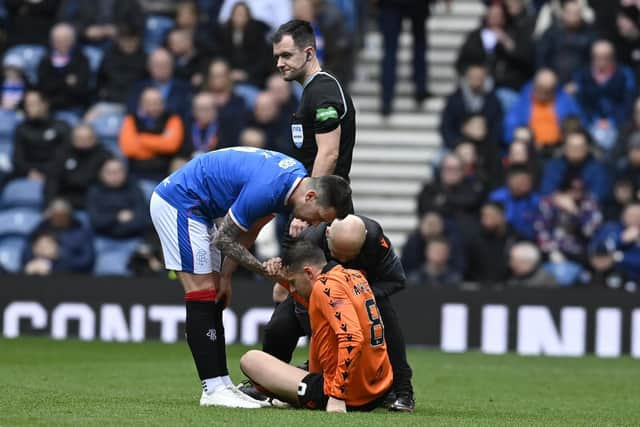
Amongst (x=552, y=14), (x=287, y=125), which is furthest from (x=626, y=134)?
(x=287, y=125)

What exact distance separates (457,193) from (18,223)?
204 inches

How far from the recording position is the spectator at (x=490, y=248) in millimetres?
16422

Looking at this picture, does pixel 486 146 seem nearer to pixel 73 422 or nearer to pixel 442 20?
pixel 442 20

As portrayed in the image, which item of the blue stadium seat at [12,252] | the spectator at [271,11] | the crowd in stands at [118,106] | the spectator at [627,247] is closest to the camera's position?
the spectator at [627,247]

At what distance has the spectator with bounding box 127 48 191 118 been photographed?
61.6 ft

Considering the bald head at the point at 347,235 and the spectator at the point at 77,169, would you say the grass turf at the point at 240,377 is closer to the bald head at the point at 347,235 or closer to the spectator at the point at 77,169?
the bald head at the point at 347,235

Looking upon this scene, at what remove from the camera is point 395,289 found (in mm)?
9508

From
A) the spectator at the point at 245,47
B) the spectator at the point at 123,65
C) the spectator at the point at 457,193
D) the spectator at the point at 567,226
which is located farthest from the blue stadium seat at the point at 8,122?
the spectator at the point at 567,226

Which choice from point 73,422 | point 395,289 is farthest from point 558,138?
point 73,422

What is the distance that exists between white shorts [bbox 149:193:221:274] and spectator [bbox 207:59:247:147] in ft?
29.2

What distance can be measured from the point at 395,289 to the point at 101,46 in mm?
11462

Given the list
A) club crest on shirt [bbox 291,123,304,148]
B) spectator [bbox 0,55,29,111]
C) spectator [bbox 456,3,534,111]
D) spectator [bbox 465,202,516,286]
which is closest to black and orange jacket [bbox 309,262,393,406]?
club crest on shirt [bbox 291,123,304,148]

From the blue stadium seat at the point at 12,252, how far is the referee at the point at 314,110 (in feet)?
28.0

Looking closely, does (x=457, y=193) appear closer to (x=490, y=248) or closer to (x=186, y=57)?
(x=490, y=248)
